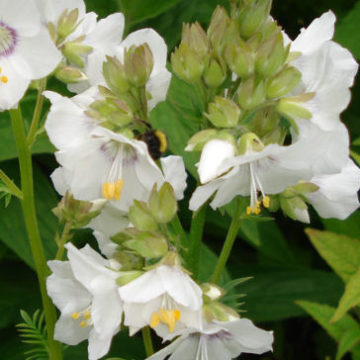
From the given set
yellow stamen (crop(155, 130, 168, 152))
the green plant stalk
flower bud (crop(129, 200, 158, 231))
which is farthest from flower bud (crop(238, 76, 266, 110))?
the green plant stalk

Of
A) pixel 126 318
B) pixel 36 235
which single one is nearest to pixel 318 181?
pixel 126 318

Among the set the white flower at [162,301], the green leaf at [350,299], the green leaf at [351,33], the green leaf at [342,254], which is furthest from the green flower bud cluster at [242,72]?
the green leaf at [351,33]

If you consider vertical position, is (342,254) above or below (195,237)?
below

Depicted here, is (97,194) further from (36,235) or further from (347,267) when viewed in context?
(347,267)

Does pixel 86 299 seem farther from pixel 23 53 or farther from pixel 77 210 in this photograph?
pixel 23 53

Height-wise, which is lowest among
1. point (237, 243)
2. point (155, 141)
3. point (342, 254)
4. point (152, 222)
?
point (237, 243)

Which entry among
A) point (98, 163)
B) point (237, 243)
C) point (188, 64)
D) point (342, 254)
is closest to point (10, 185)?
point (98, 163)

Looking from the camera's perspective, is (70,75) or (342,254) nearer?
(70,75)
